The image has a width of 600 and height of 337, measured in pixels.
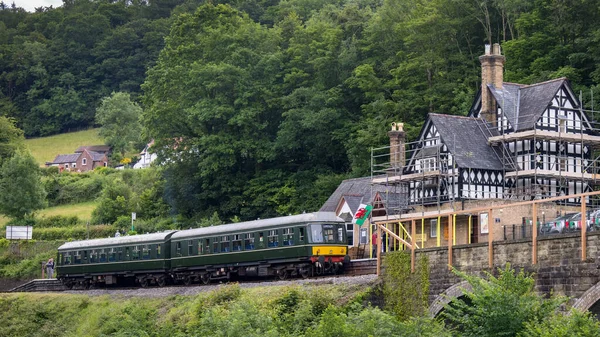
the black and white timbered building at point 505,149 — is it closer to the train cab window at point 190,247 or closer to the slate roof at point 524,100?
the slate roof at point 524,100

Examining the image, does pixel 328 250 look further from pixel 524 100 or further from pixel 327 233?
pixel 524 100

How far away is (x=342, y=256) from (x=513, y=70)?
23.7m

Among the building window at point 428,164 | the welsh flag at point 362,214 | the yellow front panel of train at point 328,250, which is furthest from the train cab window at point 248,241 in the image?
the building window at point 428,164

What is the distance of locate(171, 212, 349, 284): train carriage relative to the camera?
40.1 m

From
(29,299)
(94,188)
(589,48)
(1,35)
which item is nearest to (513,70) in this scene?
(589,48)

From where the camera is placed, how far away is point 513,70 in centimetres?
5972

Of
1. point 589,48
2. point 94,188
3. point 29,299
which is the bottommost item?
point 29,299

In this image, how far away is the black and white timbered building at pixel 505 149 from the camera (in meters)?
45.1

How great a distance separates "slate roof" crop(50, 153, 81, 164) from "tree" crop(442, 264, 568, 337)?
10621 centimetres

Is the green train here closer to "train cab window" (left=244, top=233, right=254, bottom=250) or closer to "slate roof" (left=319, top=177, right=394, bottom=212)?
"train cab window" (left=244, top=233, right=254, bottom=250)

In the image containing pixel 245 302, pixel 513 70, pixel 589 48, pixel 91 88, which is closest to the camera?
pixel 245 302

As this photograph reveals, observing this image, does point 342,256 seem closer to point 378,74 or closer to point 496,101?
point 496,101

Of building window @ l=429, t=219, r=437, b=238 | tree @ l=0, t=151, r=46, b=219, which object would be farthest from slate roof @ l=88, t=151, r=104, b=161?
building window @ l=429, t=219, r=437, b=238

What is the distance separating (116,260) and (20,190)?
1334 inches
